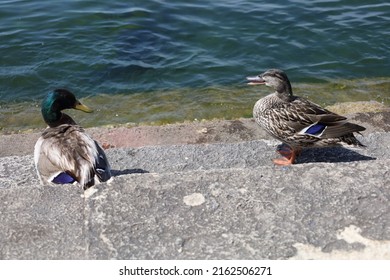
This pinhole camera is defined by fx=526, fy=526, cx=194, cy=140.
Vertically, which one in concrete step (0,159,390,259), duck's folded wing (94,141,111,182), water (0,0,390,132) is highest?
concrete step (0,159,390,259)

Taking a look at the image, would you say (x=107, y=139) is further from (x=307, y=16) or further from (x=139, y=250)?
(x=307, y=16)

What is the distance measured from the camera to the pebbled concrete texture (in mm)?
2637

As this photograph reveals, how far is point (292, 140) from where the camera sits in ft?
15.5

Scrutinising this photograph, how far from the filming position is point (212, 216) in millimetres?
2834

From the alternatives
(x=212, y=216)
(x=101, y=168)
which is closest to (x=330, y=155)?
(x=101, y=168)

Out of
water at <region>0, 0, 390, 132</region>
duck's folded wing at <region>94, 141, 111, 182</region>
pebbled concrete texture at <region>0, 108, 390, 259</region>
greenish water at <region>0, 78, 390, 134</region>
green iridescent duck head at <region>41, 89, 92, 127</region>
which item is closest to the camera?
pebbled concrete texture at <region>0, 108, 390, 259</region>

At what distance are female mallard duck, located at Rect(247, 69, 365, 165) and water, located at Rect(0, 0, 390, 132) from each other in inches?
105

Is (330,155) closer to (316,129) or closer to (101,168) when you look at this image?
(316,129)

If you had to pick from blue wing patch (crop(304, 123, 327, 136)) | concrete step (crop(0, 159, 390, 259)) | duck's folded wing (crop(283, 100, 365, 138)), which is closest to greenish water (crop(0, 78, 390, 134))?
duck's folded wing (crop(283, 100, 365, 138))

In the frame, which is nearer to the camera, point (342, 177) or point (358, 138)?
point (342, 177)

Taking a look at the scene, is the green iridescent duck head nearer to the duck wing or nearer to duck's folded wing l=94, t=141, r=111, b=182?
the duck wing

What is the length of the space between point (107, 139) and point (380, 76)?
5751 millimetres

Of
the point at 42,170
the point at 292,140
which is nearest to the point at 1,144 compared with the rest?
the point at 42,170

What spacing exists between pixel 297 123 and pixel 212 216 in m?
2.18
